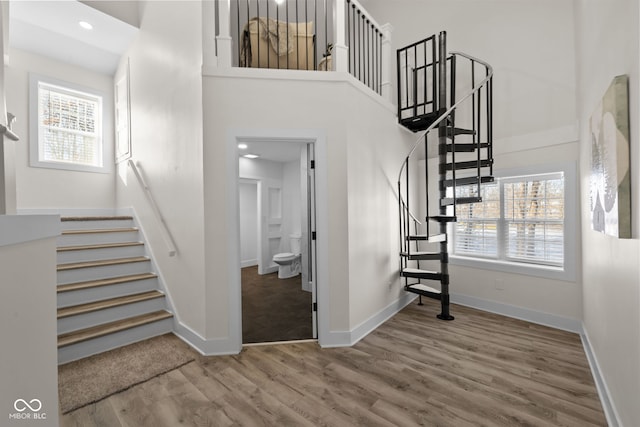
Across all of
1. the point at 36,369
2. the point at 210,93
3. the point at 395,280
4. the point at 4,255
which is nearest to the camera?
the point at 4,255

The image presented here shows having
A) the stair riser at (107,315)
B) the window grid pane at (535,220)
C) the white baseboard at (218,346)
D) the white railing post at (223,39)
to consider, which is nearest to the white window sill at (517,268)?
the window grid pane at (535,220)

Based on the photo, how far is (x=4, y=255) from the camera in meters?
0.83

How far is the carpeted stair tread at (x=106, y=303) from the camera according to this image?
2551mm

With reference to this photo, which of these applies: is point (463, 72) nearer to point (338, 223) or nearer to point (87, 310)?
point (338, 223)

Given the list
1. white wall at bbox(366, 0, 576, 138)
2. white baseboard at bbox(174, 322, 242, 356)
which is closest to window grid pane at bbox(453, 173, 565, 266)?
white wall at bbox(366, 0, 576, 138)

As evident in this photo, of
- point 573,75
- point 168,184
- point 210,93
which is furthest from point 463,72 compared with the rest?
point 168,184

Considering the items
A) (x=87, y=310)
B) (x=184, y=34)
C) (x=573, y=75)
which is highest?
(x=184, y=34)

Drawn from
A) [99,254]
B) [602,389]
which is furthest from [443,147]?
[99,254]

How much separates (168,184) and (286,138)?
1479 millimetres

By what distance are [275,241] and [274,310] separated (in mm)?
2628

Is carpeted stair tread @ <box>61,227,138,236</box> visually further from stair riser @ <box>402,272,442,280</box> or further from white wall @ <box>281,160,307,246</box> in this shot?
stair riser @ <box>402,272,442,280</box>

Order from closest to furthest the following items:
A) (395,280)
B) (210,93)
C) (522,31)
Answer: (210,93)
(522,31)
(395,280)

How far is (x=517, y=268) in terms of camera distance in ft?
10.7

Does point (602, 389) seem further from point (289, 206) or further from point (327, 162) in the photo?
point (289, 206)
